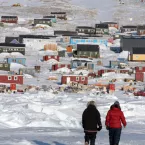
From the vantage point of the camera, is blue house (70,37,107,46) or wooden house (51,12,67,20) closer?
blue house (70,37,107,46)

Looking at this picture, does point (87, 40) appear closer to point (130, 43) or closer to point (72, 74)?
point (130, 43)

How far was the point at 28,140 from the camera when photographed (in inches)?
345

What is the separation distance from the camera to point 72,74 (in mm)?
34594

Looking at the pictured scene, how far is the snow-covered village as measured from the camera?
30.8 feet

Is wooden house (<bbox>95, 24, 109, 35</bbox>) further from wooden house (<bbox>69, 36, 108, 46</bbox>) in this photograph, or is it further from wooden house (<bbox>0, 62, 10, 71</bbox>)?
wooden house (<bbox>0, 62, 10, 71</bbox>)

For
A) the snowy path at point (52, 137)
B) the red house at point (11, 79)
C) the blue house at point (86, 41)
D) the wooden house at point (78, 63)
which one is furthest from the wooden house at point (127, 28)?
the snowy path at point (52, 137)

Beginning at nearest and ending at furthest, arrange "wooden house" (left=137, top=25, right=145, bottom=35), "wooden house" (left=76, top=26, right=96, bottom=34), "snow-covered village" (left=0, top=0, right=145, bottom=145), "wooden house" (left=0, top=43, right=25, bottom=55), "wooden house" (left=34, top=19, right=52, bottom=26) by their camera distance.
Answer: "snow-covered village" (left=0, top=0, right=145, bottom=145), "wooden house" (left=0, top=43, right=25, bottom=55), "wooden house" (left=137, top=25, right=145, bottom=35), "wooden house" (left=76, top=26, right=96, bottom=34), "wooden house" (left=34, top=19, right=52, bottom=26)

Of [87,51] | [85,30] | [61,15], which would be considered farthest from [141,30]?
[87,51]

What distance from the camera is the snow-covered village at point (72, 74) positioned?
9.39 meters

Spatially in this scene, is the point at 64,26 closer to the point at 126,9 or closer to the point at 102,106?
the point at 126,9

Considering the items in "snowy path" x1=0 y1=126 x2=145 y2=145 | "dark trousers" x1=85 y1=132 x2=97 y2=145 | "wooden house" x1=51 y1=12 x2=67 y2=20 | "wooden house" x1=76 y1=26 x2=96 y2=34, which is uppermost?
"wooden house" x1=51 y1=12 x2=67 y2=20

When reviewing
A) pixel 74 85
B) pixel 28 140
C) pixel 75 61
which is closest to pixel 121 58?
pixel 75 61

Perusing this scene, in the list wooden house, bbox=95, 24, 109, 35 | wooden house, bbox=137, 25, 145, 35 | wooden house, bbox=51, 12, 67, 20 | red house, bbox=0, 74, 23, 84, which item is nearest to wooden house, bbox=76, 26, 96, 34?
wooden house, bbox=95, 24, 109, 35

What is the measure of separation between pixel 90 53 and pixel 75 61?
19.8 ft
